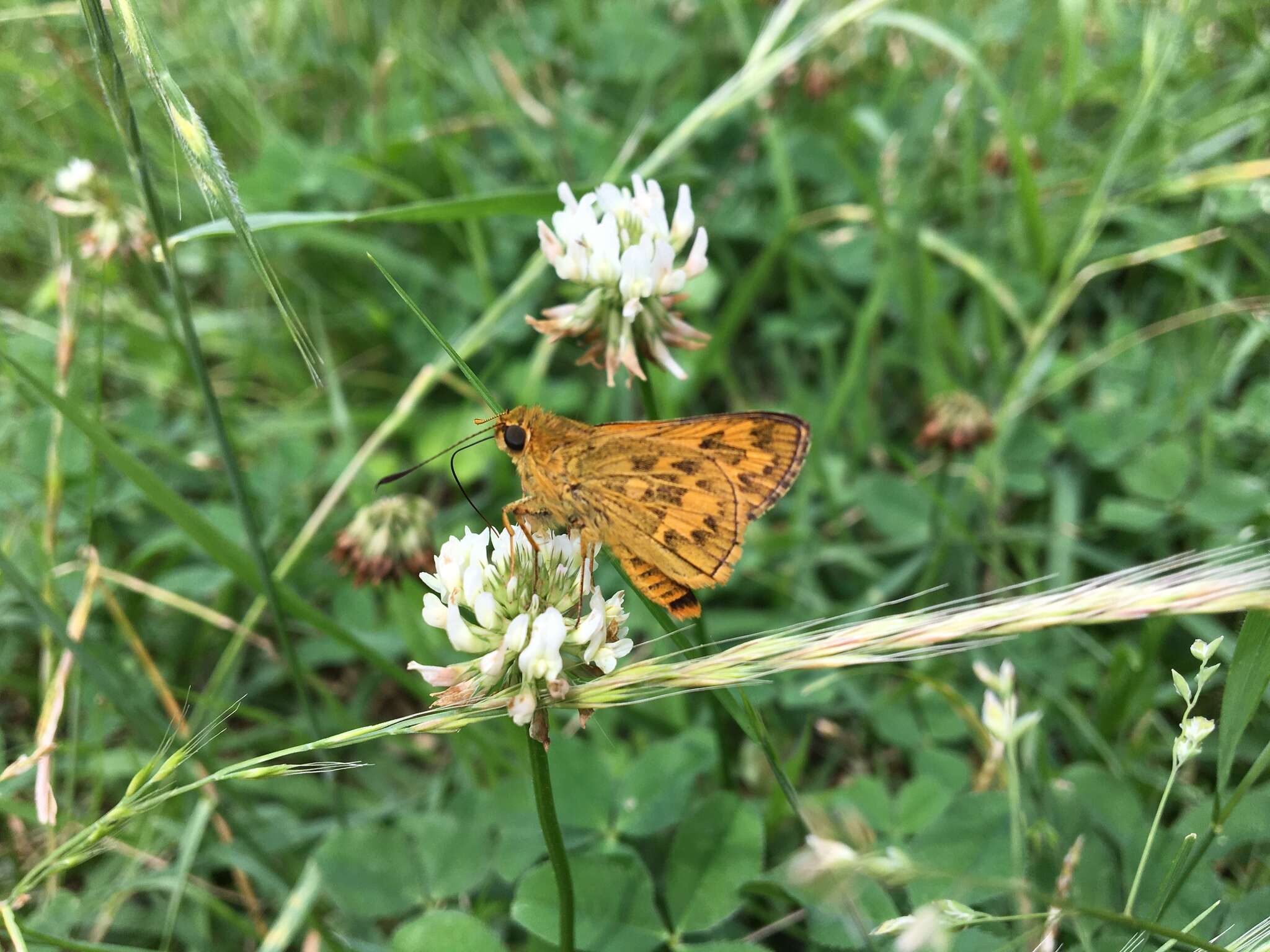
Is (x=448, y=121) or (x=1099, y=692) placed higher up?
(x=448, y=121)

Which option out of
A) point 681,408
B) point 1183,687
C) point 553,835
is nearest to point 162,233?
point 553,835

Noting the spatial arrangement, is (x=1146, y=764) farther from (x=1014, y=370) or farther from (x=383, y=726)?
(x=383, y=726)

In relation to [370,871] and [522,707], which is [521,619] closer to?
[522,707]

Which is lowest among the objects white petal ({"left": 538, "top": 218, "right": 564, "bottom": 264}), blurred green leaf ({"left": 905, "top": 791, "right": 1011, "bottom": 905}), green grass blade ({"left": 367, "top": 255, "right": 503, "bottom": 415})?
blurred green leaf ({"left": 905, "top": 791, "right": 1011, "bottom": 905})

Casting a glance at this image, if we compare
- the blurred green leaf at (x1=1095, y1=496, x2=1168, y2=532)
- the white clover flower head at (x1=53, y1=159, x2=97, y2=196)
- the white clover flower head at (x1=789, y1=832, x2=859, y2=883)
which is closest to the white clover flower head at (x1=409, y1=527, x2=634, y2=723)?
the white clover flower head at (x1=789, y1=832, x2=859, y2=883)

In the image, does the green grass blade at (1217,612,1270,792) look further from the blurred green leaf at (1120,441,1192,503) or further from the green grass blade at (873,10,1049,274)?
the green grass blade at (873,10,1049,274)

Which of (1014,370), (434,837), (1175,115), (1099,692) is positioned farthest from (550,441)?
(1175,115)

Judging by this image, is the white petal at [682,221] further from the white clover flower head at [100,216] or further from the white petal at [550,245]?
the white clover flower head at [100,216]
